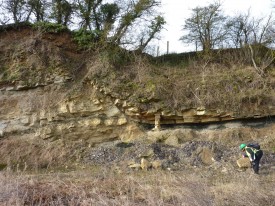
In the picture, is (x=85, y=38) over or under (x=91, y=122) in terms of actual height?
over

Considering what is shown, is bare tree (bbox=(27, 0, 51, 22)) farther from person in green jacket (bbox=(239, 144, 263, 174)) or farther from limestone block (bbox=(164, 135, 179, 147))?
person in green jacket (bbox=(239, 144, 263, 174))

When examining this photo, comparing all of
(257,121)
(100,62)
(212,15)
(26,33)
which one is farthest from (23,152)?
(212,15)

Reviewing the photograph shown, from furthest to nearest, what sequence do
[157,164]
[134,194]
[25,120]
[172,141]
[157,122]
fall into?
[25,120] → [157,122] → [172,141] → [157,164] → [134,194]

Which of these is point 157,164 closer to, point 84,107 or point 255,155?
point 255,155

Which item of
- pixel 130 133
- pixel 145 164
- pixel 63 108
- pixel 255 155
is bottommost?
pixel 145 164

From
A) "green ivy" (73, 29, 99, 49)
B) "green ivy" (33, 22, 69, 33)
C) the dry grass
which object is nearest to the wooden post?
"green ivy" (73, 29, 99, 49)

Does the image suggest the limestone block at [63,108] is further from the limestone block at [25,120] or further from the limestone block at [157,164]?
the limestone block at [157,164]

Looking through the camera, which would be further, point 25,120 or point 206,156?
point 25,120

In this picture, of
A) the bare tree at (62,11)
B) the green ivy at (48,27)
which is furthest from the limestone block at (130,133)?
the bare tree at (62,11)

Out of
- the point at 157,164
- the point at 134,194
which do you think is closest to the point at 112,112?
the point at 157,164

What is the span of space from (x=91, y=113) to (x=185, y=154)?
4.99 m

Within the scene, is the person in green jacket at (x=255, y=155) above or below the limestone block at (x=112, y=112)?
below

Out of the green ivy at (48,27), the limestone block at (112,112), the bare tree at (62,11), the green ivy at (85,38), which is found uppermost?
the bare tree at (62,11)

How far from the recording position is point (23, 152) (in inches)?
534
